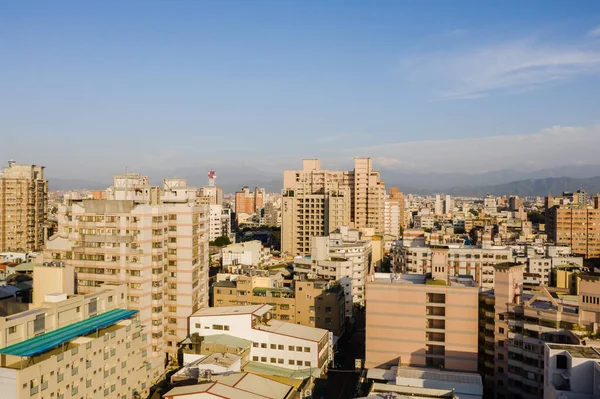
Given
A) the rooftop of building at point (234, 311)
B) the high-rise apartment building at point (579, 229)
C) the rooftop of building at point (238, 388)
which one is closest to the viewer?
the rooftop of building at point (238, 388)

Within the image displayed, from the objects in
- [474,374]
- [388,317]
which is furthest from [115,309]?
[474,374]

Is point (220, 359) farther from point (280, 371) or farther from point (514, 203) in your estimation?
point (514, 203)

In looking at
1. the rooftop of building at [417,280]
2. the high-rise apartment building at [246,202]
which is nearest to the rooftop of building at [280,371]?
the rooftop of building at [417,280]

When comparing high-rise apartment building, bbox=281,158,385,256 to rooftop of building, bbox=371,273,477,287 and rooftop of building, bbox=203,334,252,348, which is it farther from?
rooftop of building, bbox=203,334,252,348

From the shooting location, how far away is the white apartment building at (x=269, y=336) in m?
25.5

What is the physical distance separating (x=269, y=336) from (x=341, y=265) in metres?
11.9

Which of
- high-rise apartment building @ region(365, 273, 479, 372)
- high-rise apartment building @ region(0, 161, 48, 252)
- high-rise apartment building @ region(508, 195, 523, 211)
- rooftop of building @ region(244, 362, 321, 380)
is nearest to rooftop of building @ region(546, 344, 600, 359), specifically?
high-rise apartment building @ region(365, 273, 479, 372)

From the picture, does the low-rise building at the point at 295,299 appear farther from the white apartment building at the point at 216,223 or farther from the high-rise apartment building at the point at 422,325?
the white apartment building at the point at 216,223

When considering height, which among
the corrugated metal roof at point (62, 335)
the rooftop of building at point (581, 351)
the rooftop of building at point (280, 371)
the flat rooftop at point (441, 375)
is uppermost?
the corrugated metal roof at point (62, 335)

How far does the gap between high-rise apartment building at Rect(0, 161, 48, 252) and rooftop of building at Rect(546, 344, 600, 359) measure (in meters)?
51.0

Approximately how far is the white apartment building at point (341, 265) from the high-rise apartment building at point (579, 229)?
95.6 ft

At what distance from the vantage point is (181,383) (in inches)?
830

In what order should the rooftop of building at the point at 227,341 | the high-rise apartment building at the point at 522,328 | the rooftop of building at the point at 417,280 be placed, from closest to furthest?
the high-rise apartment building at the point at 522,328 < the rooftop of building at the point at 417,280 < the rooftop of building at the point at 227,341

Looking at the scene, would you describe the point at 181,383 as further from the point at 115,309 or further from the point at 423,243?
the point at 423,243
